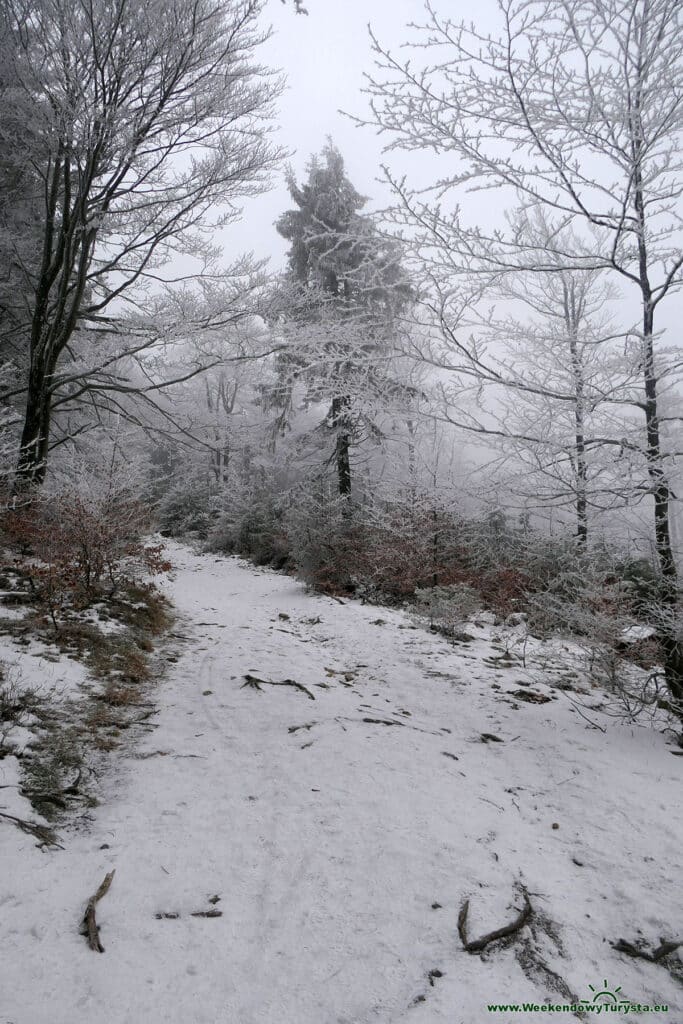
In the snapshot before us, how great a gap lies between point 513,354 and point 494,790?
12.0 ft

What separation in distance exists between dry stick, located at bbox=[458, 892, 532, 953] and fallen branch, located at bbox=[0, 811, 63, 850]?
182 cm

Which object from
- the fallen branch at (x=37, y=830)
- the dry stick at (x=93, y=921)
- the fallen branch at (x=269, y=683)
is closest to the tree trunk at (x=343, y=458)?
the fallen branch at (x=269, y=683)

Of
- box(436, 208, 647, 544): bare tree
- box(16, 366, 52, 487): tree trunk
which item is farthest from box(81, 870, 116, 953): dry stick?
box(16, 366, 52, 487): tree trunk

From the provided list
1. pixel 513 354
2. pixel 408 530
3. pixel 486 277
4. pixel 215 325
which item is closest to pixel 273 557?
pixel 408 530

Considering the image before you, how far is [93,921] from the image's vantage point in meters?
1.89

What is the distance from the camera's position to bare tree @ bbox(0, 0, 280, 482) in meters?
5.84

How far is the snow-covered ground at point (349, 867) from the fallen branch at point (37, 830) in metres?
0.04

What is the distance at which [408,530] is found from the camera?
8625 millimetres

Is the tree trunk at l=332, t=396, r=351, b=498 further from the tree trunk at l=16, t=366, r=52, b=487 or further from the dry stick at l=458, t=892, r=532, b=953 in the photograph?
the dry stick at l=458, t=892, r=532, b=953

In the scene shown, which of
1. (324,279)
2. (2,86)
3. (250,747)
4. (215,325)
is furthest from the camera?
(324,279)

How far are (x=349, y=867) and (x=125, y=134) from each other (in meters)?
8.23

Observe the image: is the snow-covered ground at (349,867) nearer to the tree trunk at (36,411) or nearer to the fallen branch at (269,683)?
the fallen branch at (269,683)

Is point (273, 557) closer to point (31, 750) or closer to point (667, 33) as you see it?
point (31, 750)

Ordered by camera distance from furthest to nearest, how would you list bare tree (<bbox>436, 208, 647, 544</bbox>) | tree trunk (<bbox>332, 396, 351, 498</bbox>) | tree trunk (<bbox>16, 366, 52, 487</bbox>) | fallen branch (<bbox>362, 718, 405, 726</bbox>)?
tree trunk (<bbox>332, 396, 351, 498</bbox>) → tree trunk (<bbox>16, 366, 52, 487</bbox>) → fallen branch (<bbox>362, 718, 405, 726</bbox>) → bare tree (<bbox>436, 208, 647, 544</bbox>)
